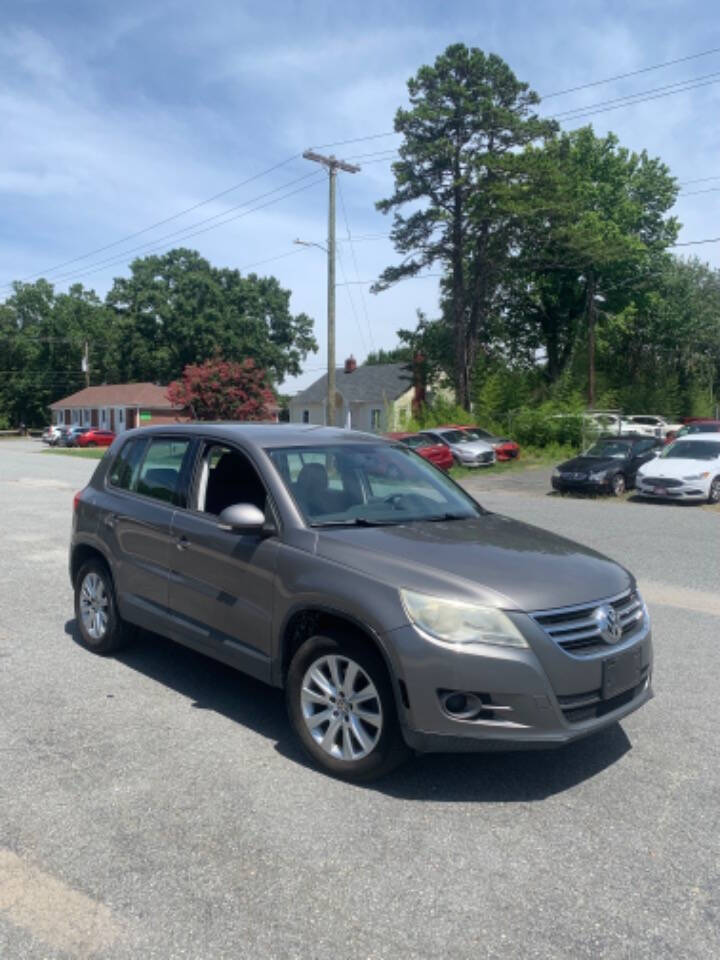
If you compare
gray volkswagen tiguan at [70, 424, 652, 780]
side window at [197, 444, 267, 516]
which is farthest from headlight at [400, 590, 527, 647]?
side window at [197, 444, 267, 516]

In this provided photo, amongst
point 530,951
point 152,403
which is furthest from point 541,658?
point 152,403

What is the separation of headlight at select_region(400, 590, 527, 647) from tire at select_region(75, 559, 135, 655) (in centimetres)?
286

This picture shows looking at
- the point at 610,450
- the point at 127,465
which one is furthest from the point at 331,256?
the point at 127,465

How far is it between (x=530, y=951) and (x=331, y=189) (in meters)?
27.3

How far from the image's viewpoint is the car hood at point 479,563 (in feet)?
12.2

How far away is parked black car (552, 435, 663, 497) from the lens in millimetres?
20375

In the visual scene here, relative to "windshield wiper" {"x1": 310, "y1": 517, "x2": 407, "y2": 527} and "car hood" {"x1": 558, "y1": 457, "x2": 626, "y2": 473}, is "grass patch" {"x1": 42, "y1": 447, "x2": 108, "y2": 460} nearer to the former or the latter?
"car hood" {"x1": 558, "y1": 457, "x2": 626, "y2": 473}

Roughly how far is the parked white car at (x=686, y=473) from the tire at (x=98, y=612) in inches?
594

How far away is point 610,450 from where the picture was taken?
22047mm

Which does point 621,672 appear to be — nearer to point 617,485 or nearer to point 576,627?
point 576,627

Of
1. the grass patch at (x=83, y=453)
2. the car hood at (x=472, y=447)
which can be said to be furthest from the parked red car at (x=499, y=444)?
the grass patch at (x=83, y=453)

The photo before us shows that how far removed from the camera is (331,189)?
27.6m

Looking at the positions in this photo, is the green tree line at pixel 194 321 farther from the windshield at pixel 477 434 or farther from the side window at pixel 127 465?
the side window at pixel 127 465

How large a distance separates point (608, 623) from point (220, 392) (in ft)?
129
